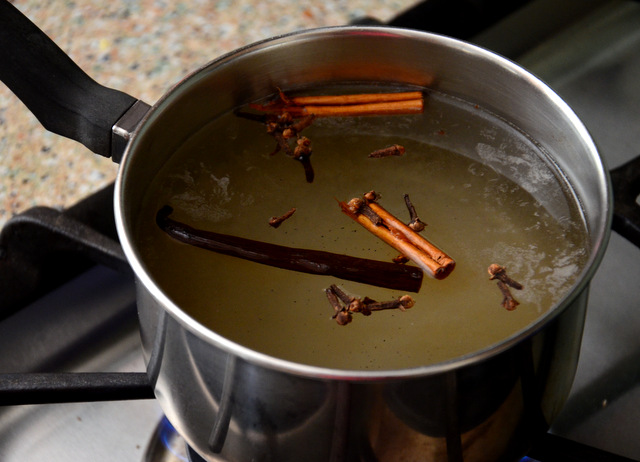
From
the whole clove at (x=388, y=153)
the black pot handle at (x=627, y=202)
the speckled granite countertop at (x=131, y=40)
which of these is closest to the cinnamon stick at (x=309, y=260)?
the whole clove at (x=388, y=153)

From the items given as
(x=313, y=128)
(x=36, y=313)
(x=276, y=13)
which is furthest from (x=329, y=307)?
(x=276, y=13)

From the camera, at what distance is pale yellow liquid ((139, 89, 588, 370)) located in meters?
0.55

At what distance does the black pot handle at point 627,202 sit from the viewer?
0.74 metres

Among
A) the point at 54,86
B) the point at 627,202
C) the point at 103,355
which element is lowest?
the point at 103,355

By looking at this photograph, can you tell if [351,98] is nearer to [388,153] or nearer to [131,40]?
[388,153]

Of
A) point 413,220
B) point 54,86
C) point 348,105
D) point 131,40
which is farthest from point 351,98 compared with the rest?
point 131,40

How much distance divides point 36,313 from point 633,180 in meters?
0.64

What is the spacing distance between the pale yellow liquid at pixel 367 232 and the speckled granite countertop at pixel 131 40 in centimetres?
48

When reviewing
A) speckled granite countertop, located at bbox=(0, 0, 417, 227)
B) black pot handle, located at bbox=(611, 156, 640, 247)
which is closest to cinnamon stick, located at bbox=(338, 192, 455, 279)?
black pot handle, located at bbox=(611, 156, 640, 247)

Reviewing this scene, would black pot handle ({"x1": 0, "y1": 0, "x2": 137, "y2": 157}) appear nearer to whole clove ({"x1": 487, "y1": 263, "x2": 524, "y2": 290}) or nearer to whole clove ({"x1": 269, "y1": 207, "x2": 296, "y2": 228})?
whole clove ({"x1": 269, "y1": 207, "x2": 296, "y2": 228})

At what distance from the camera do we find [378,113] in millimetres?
717

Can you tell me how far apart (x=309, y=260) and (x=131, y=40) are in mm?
861

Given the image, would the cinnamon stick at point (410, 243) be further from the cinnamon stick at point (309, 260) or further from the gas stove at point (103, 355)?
the gas stove at point (103, 355)

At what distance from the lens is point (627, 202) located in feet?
2.48
